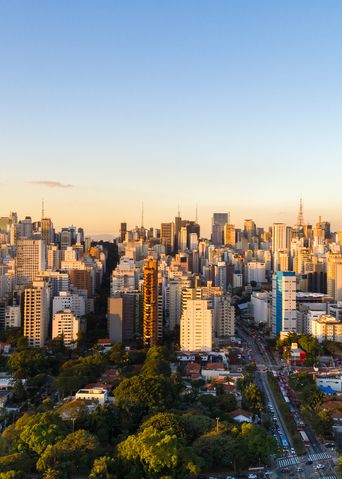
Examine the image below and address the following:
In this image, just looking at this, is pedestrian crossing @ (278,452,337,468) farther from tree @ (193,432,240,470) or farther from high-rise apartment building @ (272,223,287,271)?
high-rise apartment building @ (272,223,287,271)

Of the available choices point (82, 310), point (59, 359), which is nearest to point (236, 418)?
point (59, 359)

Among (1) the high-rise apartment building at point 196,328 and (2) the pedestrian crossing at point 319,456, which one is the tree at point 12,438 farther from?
(1) the high-rise apartment building at point 196,328

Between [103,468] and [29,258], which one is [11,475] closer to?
[103,468]

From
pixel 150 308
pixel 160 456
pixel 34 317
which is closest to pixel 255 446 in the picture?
pixel 160 456

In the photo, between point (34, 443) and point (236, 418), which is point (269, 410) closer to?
point (236, 418)

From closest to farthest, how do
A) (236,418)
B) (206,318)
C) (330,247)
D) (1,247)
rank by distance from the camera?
1. (236,418)
2. (206,318)
3. (1,247)
4. (330,247)

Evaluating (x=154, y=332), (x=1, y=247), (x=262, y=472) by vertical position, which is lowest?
(x=262, y=472)
